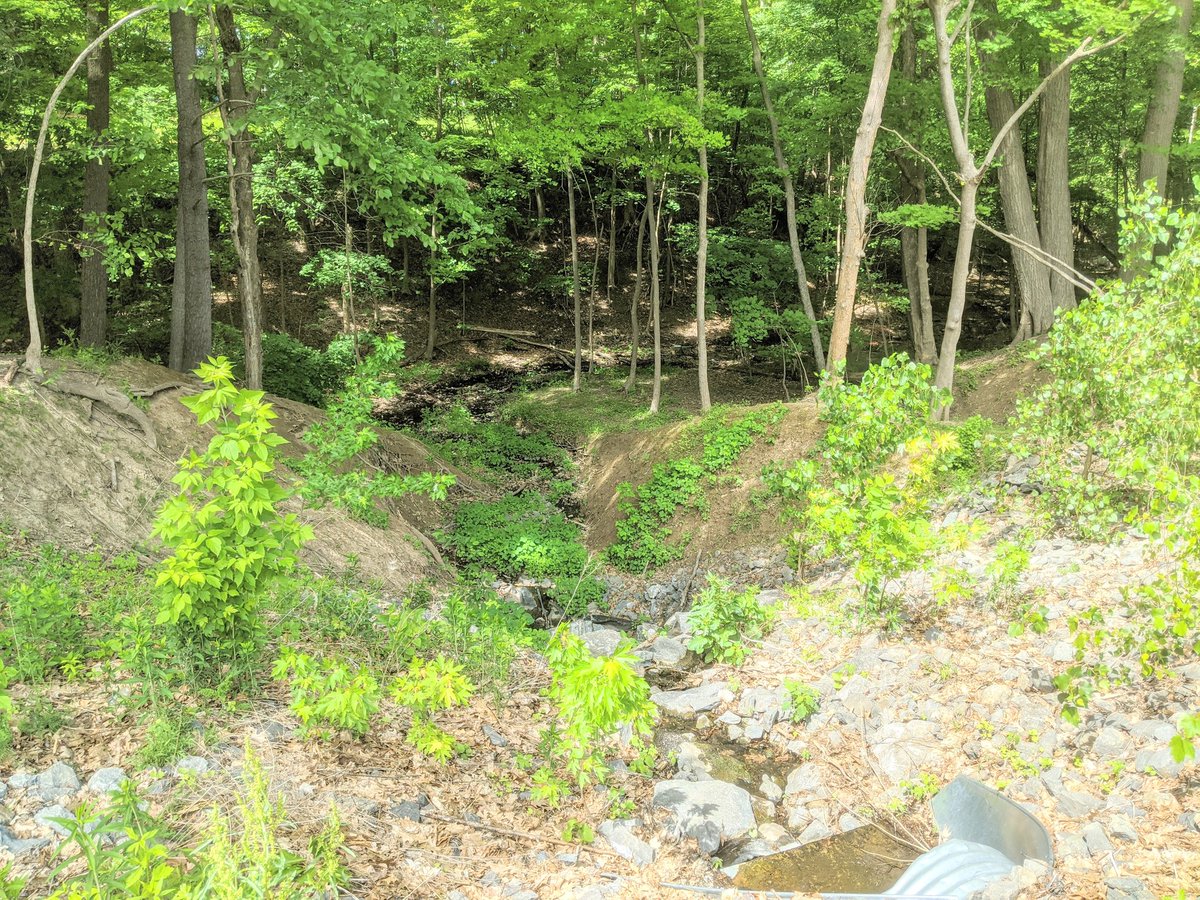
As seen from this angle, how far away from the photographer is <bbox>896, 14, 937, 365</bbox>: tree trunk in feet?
45.9

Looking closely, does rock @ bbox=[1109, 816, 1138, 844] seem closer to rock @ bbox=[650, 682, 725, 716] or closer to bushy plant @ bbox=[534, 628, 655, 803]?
bushy plant @ bbox=[534, 628, 655, 803]

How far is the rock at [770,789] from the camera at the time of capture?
4.86m

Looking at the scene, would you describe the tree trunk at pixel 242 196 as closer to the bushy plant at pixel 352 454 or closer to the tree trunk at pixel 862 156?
the bushy plant at pixel 352 454

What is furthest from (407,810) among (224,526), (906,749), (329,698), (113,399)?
(113,399)

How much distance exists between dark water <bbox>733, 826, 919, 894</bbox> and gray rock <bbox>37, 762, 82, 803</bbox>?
309cm

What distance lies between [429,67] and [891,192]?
1089 cm

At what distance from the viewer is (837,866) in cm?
414

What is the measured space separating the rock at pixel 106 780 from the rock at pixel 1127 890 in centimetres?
428

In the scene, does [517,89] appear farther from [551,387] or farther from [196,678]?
[196,678]

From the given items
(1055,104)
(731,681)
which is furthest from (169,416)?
(1055,104)

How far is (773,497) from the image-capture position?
9758 mm

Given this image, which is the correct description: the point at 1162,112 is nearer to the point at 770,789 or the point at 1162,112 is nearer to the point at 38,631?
the point at 770,789

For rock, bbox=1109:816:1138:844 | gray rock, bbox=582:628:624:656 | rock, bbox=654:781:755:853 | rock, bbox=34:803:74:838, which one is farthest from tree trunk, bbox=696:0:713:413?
rock, bbox=34:803:74:838

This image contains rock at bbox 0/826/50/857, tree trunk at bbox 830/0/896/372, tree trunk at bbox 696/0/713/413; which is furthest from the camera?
tree trunk at bbox 696/0/713/413
